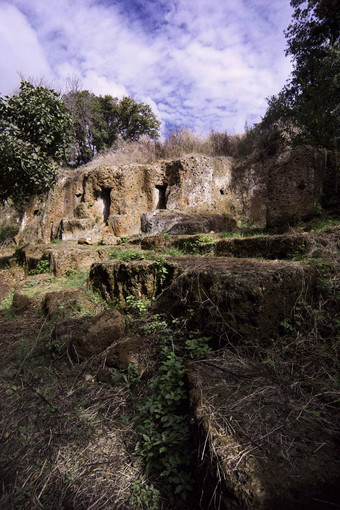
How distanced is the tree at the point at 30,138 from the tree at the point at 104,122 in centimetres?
1021

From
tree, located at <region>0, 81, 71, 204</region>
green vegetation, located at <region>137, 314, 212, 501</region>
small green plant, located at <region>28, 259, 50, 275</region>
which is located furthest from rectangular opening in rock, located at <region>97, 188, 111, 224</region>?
green vegetation, located at <region>137, 314, 212, 501</region>

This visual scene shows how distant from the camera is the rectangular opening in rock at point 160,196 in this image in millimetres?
11039

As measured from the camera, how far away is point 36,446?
1807 millimetres

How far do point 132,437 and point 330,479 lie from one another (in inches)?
52.2

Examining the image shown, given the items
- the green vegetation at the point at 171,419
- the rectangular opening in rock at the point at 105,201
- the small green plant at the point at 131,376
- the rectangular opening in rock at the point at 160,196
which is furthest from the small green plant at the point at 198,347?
the rectangular opening in rock at the point at 105,201

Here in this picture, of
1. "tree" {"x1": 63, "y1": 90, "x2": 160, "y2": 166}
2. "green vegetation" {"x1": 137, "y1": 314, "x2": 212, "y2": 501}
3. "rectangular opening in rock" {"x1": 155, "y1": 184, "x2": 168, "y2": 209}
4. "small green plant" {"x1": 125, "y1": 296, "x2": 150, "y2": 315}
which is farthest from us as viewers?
"tree" {"x1": 63, "y1": 90, "x2": 160, "y2": 166}

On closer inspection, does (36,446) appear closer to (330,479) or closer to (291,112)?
(330,479)

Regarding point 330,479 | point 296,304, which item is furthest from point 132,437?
point 296,304

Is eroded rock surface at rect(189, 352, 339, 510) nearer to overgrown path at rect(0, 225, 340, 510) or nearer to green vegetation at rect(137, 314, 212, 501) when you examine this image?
overgrown path at rect(0, 225, 340, 510)

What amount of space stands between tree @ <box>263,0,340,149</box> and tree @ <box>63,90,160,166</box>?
9245 mm

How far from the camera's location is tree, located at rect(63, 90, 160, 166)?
56.6 feet

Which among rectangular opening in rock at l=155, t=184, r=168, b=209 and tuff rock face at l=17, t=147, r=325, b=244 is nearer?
tuff rock face at l=17, t=147, r=325, b=244

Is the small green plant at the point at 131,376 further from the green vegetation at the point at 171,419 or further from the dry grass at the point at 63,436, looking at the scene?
→ the green vegetation at the point at 171,419

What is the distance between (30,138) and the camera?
24.5 ft
